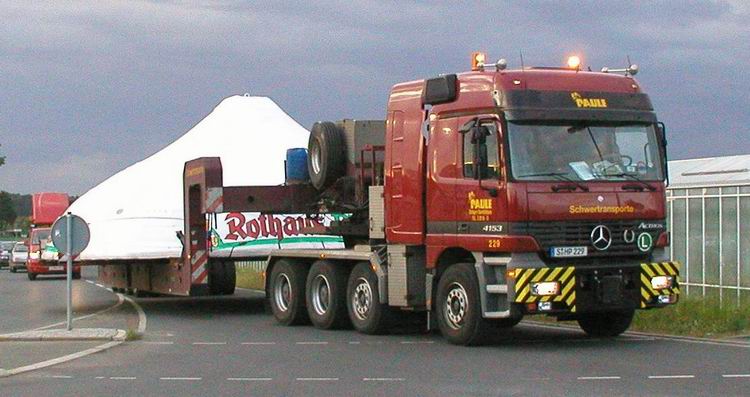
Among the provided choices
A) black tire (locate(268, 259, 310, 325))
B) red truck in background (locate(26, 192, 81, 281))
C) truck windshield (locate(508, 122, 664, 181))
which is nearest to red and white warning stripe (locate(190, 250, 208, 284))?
black tire (locate(268, 259, 310, 325))

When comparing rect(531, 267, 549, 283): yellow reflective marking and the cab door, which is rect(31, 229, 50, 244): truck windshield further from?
rect(531, 267, 549, 283): yellow reflective marking

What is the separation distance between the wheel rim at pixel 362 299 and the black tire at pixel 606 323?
3075 millimetres

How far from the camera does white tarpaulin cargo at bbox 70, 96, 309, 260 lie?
84.3 feet

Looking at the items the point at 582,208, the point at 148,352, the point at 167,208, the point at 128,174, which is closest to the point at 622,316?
the point at 582,208

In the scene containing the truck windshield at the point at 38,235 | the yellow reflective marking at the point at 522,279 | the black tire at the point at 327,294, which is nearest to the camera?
the yellow reflective marking at the point at 522,279

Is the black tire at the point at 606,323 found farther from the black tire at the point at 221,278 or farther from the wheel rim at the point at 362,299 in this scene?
the black tire at the point at 221,278

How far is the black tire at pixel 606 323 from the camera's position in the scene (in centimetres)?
1764

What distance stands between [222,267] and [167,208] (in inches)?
110

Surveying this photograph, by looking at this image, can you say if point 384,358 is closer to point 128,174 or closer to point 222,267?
point 222,267

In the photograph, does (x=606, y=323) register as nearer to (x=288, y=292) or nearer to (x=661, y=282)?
(x=661, y=282)

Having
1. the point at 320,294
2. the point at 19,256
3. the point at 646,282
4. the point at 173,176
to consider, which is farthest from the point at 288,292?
the point at 19,256

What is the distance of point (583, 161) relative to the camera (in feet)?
53.5

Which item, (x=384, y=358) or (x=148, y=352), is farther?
(x=148, y=352)

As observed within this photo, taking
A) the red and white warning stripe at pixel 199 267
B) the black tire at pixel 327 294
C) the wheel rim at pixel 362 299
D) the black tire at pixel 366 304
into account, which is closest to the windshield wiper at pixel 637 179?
the black tire at pixel 366 304
